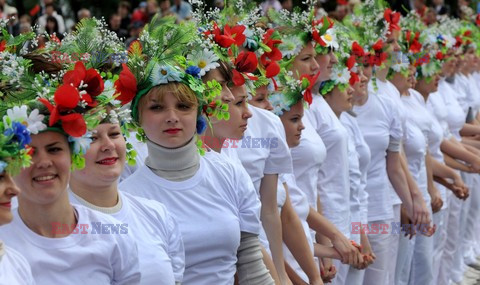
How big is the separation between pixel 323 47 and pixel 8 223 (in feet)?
12.2

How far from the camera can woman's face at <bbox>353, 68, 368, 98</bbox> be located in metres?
7.15

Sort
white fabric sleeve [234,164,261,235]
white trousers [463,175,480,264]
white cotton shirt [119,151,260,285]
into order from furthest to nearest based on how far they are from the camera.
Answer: white trousers [463,175,480,264] < white fabric sleeve [234,164,261,235] < white cotton shirt [119,151,260,285]

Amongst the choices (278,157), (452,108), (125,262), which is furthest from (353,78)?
(125,262)

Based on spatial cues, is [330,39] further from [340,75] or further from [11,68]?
[11,68]

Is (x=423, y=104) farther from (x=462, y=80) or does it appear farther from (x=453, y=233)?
(x=462, y=80)

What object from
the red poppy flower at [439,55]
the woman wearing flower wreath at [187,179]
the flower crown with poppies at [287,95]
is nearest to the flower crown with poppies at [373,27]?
the red poppy flower at [439,55]

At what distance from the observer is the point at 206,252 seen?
422 cm

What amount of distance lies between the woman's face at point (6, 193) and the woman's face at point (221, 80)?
1747mm

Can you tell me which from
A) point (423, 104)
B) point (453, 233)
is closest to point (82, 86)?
point (423, 104)

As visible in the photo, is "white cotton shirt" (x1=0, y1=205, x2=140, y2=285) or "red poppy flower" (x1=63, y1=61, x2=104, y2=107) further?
"red poppy flower" (x1=63, y1=61, x2=104, y2=107)

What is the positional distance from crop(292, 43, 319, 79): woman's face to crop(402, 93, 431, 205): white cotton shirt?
1846 mm

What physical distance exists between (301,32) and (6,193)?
3.70 m

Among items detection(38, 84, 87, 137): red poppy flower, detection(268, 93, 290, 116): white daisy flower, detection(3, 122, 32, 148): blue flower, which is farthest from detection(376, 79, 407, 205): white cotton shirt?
detection(3, 122, 32, 148): blue flower

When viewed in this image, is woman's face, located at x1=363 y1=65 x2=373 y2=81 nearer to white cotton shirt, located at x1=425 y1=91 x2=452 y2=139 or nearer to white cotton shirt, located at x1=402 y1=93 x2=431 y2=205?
white cotton shirt, located at x1=402 y1=93 x2=431 y2=205
